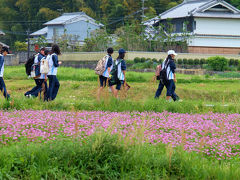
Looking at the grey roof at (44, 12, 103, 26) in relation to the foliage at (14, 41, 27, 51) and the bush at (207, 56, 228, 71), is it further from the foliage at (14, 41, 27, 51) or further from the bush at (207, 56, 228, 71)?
the bush at (207, 56, 228, 71)

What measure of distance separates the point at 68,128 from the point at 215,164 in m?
3.21

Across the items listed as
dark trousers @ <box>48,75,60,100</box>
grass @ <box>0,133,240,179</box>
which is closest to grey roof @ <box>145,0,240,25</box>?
dark trousers @ <box>48,75,60,100</box>

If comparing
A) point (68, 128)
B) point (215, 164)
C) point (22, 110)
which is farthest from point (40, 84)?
point (215, 164)

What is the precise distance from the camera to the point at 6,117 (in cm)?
1002

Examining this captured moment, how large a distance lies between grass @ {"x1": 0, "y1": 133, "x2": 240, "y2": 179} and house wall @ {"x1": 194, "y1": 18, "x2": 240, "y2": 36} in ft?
142

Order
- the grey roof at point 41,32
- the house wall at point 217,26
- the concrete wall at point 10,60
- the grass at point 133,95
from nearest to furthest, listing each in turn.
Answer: the grass at point 133,95
the concrete wall at point 10,60
the house wall at point 217,26
the grey roof at point 41,32

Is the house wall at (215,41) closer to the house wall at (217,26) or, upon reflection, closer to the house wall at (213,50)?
the house wall at (213,50)

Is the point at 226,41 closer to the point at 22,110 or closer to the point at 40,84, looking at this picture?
the point at 40,84

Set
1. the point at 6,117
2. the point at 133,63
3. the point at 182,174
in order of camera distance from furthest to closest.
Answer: the point at 133,63 < the point at 6,117 < the point at 182,174

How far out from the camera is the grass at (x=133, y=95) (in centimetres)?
1316

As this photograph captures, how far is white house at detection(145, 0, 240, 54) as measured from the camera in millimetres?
48628

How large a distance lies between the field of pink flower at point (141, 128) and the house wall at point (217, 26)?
38.4m

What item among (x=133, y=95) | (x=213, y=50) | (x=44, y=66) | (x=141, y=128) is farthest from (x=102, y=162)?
(x=213, y=50)

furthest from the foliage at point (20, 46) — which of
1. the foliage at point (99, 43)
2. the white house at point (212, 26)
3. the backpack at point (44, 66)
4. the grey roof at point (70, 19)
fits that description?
the backpack at point (44, 66)
